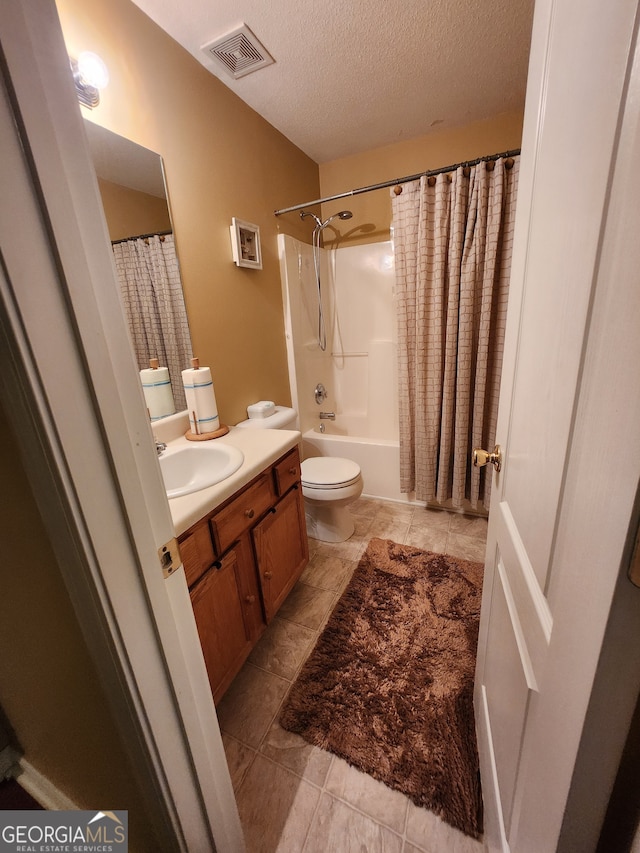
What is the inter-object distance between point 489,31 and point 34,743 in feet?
10.1

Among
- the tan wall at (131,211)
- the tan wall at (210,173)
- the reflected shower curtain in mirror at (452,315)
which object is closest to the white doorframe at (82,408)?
the tan wall at (131,211)

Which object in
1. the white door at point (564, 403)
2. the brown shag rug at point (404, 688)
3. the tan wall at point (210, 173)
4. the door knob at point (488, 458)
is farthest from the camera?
the tan wall at point (210, 173)

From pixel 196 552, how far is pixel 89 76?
158 centimetres

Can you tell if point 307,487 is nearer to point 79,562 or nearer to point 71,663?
point 71,663

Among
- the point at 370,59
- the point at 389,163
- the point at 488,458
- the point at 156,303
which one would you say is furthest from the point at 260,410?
the point at 389,163

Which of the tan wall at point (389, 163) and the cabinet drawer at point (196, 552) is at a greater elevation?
the tan wall at point (389, 163)

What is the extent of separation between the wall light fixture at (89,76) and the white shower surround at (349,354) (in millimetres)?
1126

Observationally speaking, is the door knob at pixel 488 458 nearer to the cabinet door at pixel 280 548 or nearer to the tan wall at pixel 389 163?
the cabinet door at pixel 280 548

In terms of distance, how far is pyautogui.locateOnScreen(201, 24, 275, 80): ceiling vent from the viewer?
4.44 ft

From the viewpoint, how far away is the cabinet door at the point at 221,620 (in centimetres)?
100

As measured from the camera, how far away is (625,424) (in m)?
0.30

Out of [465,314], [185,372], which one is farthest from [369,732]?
[465,314]

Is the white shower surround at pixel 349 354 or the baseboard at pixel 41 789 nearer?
the baseboard at pixel 41 789

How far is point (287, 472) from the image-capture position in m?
1.40
